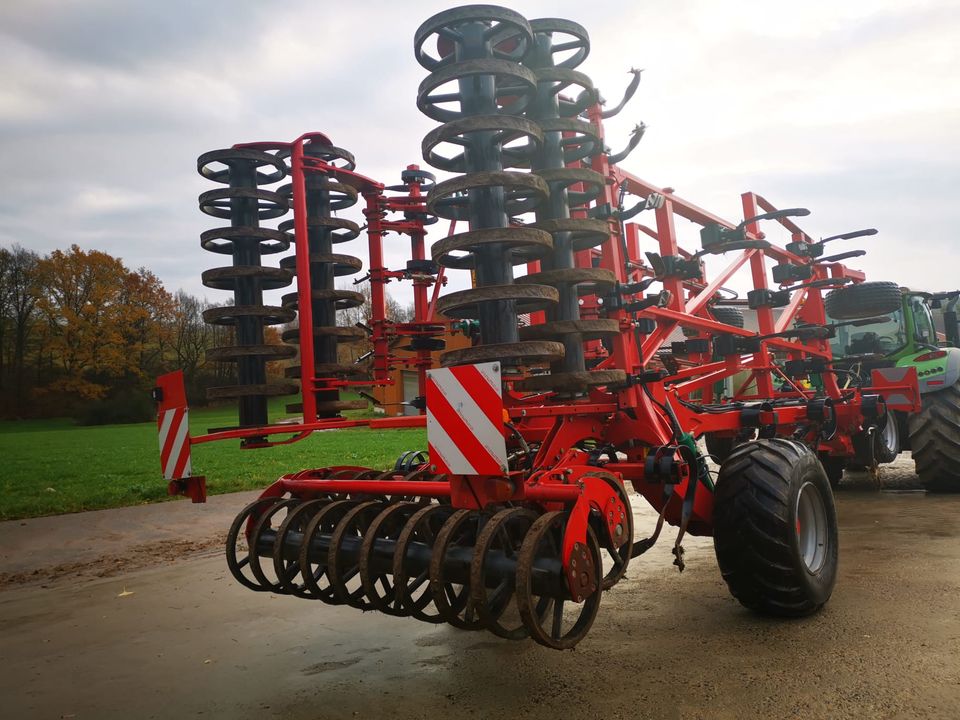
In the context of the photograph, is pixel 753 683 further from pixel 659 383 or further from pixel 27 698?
pixel 27 698

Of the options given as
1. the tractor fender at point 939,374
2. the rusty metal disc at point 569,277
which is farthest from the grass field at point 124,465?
the tractor fender at point 939,374

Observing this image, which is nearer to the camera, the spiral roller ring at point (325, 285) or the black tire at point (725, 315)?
the spiral roller ring at point (325, 285)

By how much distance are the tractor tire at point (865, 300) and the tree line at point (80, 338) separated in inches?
1114

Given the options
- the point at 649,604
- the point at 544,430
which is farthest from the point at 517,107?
the point at 649,604

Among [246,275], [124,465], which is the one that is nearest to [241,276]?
[246,275]

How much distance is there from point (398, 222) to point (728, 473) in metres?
3.30

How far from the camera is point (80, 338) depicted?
109ft

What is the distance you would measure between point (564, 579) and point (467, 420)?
2.32 ft

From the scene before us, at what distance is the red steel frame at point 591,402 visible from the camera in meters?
3.07

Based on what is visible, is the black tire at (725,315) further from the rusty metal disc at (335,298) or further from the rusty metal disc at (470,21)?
the rusty metal disc at (470,21)

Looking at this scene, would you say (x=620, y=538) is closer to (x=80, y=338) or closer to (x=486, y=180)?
(x=486, y=180)

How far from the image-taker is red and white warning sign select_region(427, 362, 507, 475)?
2768mm

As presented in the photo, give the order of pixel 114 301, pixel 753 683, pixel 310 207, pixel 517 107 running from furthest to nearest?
pixel 114 301
pixel 310 207
pixel 517 107
pixel 753 683

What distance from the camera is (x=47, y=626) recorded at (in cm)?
439
